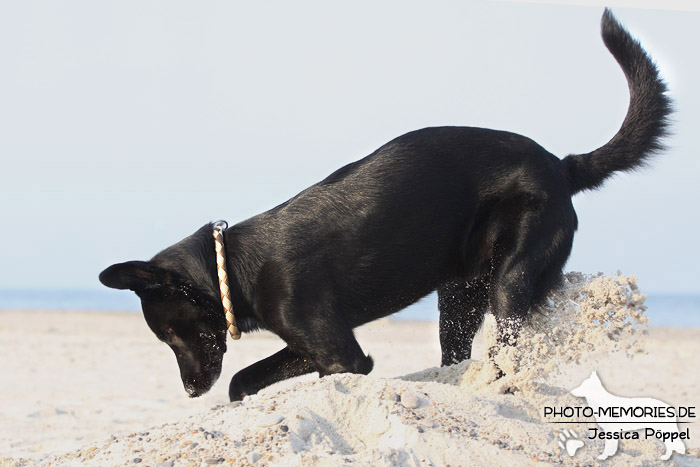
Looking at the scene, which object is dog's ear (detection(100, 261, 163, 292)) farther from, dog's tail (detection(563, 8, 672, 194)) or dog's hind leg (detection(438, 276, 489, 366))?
dog's tail (detection(563, 8, 672, 194))

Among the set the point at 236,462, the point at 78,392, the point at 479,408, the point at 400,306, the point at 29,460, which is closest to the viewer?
the point at 236,462

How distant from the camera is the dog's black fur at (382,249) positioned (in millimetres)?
4051

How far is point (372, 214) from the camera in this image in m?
4.17

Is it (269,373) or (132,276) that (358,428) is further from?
(132,276)

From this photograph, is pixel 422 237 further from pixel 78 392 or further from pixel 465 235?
pixel 78 392

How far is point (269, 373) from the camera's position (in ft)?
14.5

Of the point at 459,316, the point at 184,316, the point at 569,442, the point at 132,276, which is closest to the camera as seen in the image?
the point at 569,442

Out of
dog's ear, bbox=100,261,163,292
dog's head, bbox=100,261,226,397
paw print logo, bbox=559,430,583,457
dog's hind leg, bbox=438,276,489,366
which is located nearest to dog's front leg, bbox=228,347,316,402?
dog's head, bbox=100,261,226,397

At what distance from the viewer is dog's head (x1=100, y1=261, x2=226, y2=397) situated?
424cm

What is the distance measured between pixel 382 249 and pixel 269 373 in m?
1.00

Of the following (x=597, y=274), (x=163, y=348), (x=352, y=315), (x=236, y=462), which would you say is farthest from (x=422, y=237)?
(x=163, y=348)

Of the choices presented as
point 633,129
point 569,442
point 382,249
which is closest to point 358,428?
point 569,442

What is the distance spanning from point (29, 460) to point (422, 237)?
2.46m

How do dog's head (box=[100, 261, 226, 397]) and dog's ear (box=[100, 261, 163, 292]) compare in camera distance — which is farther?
dog's head (box=[100, 261, 226, 397])
